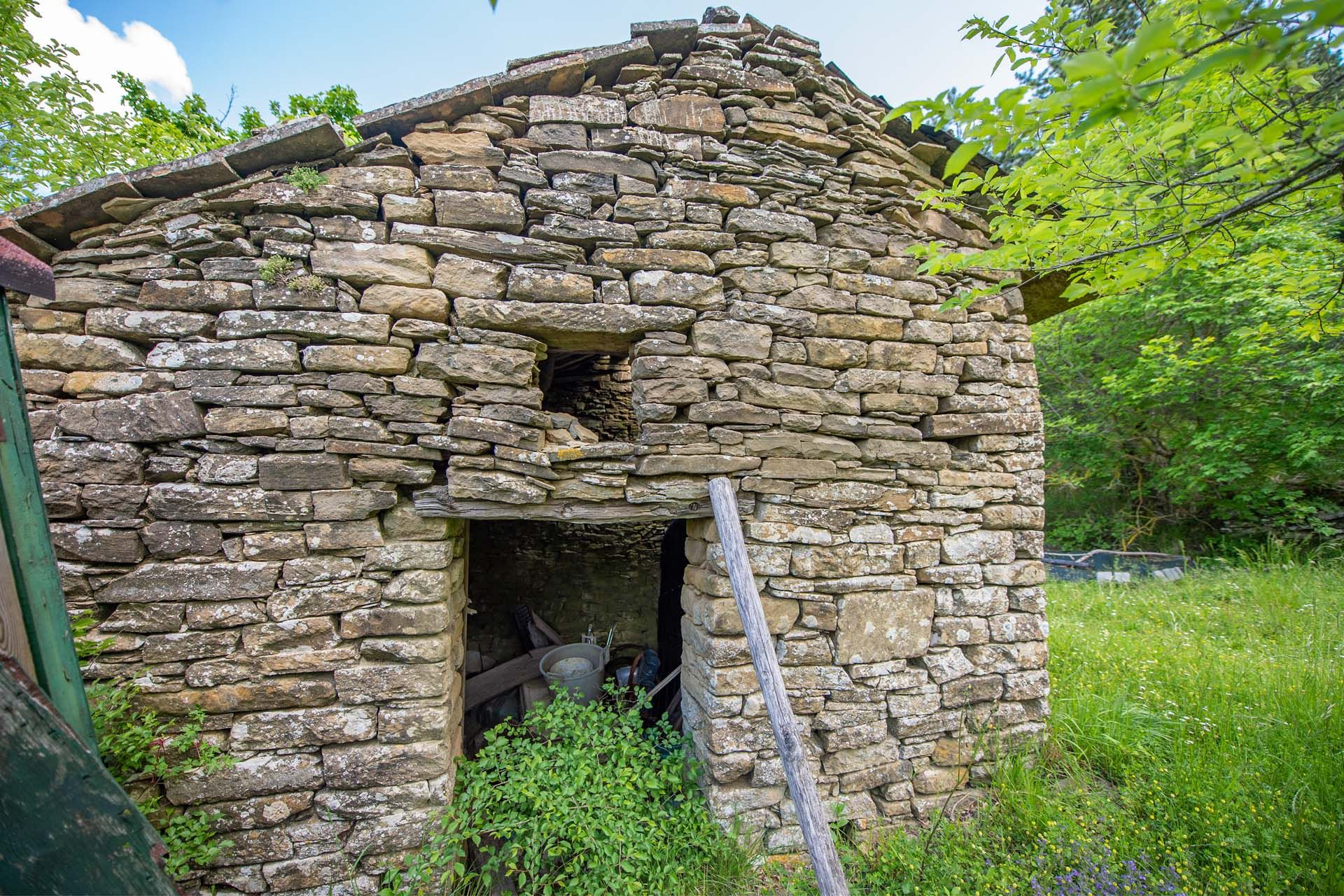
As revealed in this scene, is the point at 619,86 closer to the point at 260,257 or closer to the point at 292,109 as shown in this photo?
the point at 260,257

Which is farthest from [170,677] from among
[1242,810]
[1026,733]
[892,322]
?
[1242,810]

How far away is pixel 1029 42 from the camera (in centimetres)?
220

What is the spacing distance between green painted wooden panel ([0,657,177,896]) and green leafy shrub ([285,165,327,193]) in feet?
6.37

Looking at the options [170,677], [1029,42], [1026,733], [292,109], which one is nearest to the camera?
[170,677]

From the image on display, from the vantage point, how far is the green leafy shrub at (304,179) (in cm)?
215

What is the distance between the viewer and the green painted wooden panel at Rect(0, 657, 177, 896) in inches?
51.3

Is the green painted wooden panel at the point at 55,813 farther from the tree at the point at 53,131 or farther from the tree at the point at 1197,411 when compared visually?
the tree at the point at 1197,411

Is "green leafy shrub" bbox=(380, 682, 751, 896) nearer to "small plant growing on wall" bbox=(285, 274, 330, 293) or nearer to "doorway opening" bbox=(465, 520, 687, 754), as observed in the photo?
"doorway opening" bbox=(465, 520, 687, 754)

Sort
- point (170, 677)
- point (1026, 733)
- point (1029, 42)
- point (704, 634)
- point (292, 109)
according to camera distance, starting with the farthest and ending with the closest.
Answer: point (292, 109)
point (1026, 733)
point (704, 634)
point (1029, 42)
point (170, 677)

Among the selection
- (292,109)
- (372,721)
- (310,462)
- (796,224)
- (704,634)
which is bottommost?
(372,721)

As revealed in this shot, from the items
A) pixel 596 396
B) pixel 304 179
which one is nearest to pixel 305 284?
pixel 304 179

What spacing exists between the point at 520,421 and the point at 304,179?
1411 mm

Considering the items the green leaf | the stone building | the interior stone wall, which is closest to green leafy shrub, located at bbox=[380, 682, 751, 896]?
the stone building

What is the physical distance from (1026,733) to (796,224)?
10.1 feet
